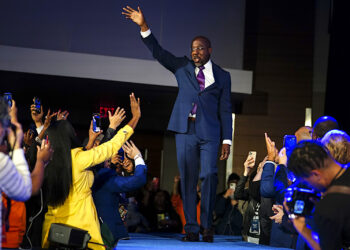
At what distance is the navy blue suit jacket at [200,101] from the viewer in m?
4.01

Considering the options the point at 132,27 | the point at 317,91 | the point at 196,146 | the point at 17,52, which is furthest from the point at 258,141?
the point at 196,146

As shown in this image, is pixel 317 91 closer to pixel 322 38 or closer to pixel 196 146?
pixel 322 38

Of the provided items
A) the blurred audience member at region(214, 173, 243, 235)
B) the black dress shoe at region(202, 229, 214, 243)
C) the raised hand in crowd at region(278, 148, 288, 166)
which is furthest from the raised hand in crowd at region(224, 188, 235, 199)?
the raised hand in crowd at region(278, 148, 288, 166)

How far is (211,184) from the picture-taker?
155 inches

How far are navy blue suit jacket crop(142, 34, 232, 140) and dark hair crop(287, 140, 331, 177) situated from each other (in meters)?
1.69

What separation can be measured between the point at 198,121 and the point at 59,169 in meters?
1.28

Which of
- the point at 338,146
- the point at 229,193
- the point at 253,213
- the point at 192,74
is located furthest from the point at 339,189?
the point at 229,193

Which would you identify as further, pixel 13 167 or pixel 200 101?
pixel 200 101

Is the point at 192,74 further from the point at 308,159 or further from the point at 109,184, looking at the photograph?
the point at 308,159

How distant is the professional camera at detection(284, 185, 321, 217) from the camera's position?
2.33 meters

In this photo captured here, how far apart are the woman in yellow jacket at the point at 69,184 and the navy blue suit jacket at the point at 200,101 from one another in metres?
1.01

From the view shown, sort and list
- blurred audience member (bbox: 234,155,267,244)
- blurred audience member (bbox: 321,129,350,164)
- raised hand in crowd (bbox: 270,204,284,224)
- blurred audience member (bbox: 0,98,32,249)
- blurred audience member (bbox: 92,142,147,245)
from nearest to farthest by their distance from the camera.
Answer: blurred audience member (bbox: 0,98,32,249), blurred audience member (bbox: 321,129,350,164), raised hand in crowd (bbox: 270,204,284,224), blurred audience member (bbox: 92,142,147,245), blurred audience member (bbox: 234,155,267,244)

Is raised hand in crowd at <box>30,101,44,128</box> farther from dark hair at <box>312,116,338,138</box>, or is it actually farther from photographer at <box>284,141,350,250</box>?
photographer at <box>284,141,350,250</box>

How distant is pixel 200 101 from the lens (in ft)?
13.3
